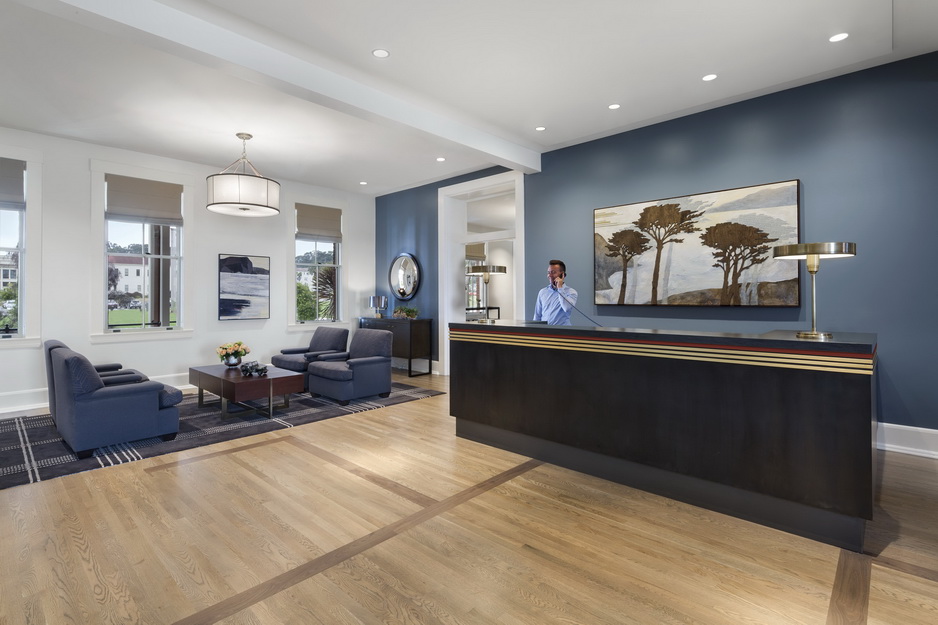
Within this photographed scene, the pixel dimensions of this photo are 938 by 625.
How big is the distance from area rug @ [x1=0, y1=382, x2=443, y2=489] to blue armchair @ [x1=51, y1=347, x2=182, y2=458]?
0.12 meters

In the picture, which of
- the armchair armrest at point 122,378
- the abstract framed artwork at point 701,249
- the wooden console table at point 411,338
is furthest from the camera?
the wooden console table at point 411,338

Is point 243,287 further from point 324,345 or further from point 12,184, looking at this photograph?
point 12,184

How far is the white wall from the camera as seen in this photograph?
18.1ft

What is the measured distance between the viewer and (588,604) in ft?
6.49

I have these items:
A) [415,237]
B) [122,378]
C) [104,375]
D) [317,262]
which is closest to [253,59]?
[122,378]

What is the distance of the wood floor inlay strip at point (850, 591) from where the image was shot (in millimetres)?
1889

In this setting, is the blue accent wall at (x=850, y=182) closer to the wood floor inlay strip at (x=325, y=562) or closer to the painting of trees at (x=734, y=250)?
the painting of trees at (x=734, y=250)

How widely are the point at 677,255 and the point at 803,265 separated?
1.11m

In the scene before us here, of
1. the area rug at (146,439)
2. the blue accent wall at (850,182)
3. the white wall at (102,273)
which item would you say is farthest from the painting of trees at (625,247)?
the white wall at (102,273)

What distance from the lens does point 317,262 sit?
327 inches

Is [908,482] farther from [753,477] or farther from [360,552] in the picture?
[360,552]

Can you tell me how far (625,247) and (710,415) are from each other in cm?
302

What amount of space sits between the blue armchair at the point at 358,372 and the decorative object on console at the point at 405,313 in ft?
4.75

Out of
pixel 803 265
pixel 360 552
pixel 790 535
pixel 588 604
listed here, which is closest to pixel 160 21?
pixel 360 552
